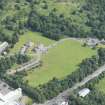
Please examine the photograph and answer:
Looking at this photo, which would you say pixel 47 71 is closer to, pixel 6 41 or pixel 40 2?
pixel 6 41

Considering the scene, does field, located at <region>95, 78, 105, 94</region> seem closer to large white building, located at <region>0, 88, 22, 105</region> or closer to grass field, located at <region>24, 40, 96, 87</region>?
grass field, located at <region>24, 40, 96, 87</region>

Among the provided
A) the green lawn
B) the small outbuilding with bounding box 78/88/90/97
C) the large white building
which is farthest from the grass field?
the small outbuilding with bounding box 78/88/90/97

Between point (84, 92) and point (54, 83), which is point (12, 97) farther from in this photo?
point (84, 92)

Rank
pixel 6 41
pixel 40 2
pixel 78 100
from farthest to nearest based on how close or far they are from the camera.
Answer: pixel 40 2
pixel 6 41
pixel 78 100

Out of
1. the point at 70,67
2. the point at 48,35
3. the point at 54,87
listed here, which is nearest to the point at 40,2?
the point at 48,35

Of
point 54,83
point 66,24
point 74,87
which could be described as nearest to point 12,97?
point 54,83

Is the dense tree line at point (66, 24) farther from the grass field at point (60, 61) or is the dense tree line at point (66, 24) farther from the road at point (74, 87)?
the road at point (74, 87)
